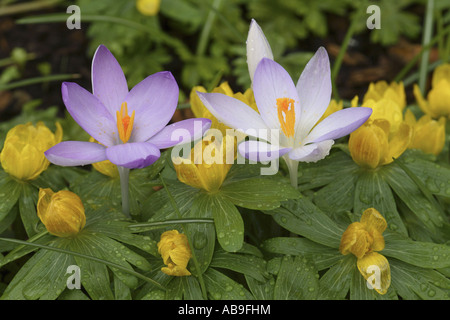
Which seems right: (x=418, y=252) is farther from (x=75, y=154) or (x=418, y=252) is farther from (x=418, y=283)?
(x=75, y=154)

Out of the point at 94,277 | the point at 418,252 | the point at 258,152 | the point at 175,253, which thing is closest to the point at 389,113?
the point at 418,252

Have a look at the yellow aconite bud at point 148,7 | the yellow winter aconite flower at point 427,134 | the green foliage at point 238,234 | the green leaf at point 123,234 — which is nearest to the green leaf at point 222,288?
the green foliage at point 238,234

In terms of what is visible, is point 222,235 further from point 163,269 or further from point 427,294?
point 427,294

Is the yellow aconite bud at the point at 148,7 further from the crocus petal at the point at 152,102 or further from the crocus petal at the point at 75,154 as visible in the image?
the crocus petal at the point at 75,154

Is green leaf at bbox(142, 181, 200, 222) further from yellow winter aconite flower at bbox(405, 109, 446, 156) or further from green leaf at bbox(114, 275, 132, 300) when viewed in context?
yellow winter aconite flower at bbox(405, 109, 446, 156)

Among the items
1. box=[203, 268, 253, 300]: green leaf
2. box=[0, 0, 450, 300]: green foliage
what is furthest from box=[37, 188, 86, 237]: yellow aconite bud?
box=[203, 268, 253, 300]: green leaf
